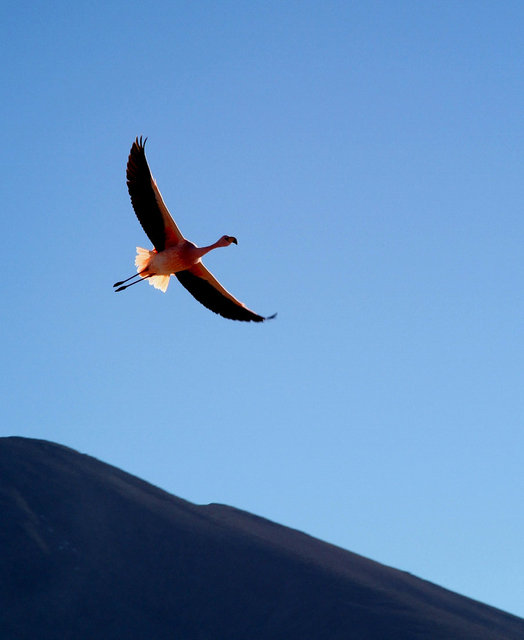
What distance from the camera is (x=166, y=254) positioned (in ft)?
51.1

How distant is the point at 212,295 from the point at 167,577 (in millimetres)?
86160

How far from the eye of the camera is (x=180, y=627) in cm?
9025

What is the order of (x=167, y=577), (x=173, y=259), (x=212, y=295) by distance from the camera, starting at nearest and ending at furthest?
(x=173, y=259), (x=212, y=295), (x=167, y=577)

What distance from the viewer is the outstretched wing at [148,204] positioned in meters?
14.9

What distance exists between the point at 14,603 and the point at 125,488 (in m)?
31.2

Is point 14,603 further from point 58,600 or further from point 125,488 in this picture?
point 125,488

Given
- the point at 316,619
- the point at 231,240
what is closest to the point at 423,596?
the point at 316,619

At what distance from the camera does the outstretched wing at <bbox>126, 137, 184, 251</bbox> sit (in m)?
14.9

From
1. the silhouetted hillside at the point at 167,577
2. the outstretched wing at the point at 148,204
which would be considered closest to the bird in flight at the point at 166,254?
the outstretched wing at the point at 148,204

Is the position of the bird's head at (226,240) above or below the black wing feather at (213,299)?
above

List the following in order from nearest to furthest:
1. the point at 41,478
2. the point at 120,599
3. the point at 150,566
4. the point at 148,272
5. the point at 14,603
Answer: the point at 148,272 → the point at 14,603 → the point at 120,599 → the point at 150,566 → the point at 41,478

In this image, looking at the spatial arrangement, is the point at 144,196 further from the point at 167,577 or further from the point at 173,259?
the point at 167,577

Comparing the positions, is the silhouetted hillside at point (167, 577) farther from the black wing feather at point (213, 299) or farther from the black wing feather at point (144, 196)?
the black wing feather at point (144, 196)

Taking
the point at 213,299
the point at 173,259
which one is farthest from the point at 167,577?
the point at 173,259
